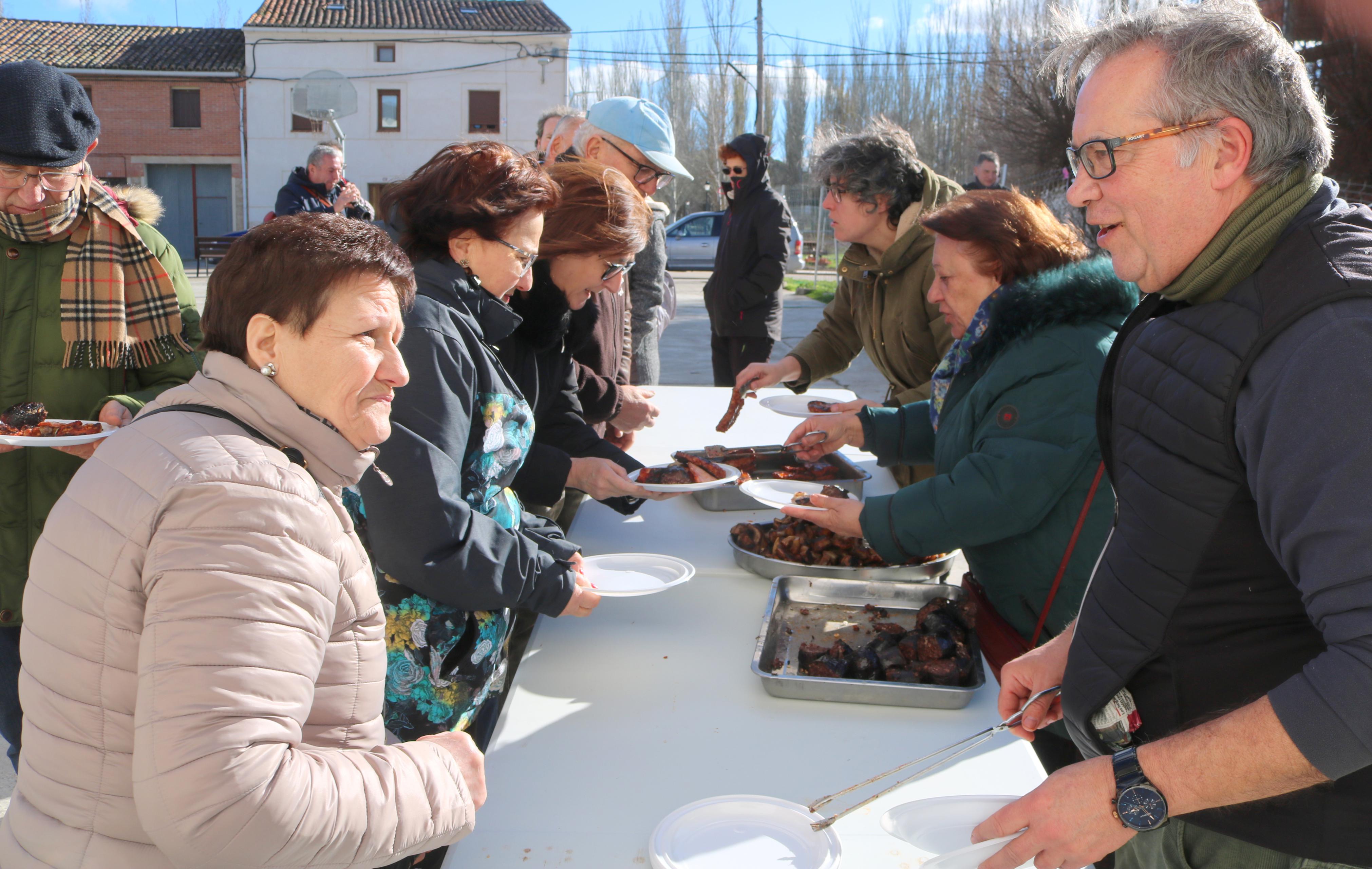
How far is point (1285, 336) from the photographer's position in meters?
1.05

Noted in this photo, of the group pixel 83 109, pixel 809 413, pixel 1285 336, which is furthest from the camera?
pixel 809 413

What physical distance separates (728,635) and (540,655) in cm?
40

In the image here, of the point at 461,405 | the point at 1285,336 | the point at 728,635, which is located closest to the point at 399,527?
the point at 461,405

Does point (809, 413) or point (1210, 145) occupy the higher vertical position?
point (1210, 145)

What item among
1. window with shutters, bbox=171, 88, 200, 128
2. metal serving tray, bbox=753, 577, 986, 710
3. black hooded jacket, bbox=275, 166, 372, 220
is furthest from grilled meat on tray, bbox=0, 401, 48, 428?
window with shutters, bbox=171, 88, 200, 128

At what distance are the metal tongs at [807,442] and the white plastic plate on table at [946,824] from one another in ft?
6.18

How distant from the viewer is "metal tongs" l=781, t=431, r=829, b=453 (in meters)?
3.14

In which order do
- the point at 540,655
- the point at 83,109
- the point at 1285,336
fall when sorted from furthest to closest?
1. the point at 83,109
2. the point at 540,655
3. the point at 1285,336

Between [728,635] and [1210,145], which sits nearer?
[1210,145]

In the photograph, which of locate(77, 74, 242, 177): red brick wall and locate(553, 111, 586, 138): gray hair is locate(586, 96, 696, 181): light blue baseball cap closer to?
locate(553, 111, 586, 138): gray hair

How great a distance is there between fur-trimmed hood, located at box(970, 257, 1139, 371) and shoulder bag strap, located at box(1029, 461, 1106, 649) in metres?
0.34

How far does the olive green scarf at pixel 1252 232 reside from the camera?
3.68 ft

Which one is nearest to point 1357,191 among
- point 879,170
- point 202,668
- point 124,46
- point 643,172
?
point 879,170

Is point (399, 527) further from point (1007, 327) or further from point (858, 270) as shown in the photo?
point (858, 270)
